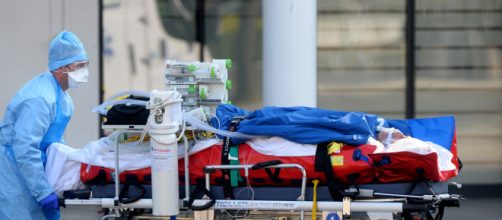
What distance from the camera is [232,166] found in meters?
4.96

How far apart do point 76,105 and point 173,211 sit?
217 inches

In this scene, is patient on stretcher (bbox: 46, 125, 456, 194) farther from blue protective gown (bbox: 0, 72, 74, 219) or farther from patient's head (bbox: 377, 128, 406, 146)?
blue protective gown (bbox: 0, 72, 74, 219)

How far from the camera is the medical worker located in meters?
5.25

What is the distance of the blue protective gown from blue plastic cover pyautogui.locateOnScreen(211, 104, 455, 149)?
1.07m

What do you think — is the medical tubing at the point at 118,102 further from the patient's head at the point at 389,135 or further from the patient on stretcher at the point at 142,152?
the patient's head at the point at 389,135

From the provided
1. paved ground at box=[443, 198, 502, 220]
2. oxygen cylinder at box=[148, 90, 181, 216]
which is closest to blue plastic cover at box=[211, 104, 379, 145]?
oxygen cylinder at box=[148, 90, 181, 216]

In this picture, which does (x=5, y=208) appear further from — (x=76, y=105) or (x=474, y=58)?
(x=474, y=58)

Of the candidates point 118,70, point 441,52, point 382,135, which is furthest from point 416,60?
point 382,135

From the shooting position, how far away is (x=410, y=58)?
1059 cm

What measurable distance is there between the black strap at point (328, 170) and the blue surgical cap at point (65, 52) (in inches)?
69.6

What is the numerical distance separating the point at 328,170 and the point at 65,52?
1920 mm

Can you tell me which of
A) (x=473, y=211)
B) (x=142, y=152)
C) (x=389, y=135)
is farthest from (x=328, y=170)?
(x=473, y=211)

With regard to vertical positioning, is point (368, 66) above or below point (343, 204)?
above

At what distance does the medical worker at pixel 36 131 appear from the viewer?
525cm
